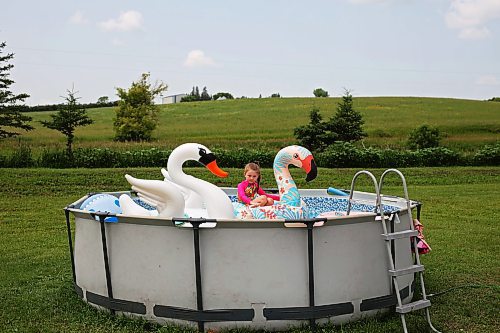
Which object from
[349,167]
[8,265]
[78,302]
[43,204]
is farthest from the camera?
[349,167]

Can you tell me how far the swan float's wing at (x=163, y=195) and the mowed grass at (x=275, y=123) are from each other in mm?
18456

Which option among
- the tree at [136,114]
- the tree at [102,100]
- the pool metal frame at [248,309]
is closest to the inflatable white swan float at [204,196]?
the pool metal frame at [248,309]

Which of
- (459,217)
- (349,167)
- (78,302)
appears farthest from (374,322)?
(349,167)

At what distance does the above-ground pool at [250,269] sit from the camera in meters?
5.04

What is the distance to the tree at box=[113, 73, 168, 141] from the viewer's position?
99.3 ft

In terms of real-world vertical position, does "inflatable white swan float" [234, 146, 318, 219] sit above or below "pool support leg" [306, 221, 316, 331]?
above

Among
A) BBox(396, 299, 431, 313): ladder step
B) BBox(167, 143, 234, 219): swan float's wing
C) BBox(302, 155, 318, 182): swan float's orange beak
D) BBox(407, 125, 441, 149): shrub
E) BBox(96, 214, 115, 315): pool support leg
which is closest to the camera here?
BBox(396, 299, 431, 313): ladder step

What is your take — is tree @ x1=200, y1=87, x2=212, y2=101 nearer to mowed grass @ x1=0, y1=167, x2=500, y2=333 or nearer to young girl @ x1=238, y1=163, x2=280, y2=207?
mowed grass @ x1=0, y1=167, x2=500, y2=333

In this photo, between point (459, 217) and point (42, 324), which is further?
point (459, 217)

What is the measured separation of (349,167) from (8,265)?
46.0 feet

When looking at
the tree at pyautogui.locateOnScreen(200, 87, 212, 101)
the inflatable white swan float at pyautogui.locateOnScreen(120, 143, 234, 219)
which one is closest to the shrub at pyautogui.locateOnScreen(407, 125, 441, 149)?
the inflatable white swan float at pyautogui.locateOnScreen(120, 143, 234, 219)

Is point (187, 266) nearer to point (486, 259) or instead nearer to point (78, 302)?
point (78, 302)

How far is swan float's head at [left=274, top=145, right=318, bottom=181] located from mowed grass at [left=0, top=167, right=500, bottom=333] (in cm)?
161

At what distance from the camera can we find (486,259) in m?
8.61
